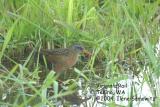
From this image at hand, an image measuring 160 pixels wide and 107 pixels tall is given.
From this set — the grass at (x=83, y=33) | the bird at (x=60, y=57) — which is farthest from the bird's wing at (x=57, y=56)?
the grass at (x=83, y=33)

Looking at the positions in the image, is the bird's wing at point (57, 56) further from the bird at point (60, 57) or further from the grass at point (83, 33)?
the grass at point (83, 33)

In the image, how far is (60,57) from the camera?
4.21 meters

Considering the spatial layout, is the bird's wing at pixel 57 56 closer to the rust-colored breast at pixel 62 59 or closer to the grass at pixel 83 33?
the rust-colored breast at pixel 62 59

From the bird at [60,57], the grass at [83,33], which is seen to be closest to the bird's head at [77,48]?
the bird at [60,57]

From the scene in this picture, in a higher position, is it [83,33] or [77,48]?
[83,33]

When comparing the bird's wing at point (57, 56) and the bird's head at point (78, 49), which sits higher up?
the bird's head at point (78, 49)

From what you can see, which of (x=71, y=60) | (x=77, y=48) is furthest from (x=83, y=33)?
(x=71, y=60)

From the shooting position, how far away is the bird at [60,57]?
13.8 feet

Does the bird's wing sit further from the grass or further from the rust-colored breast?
the grass

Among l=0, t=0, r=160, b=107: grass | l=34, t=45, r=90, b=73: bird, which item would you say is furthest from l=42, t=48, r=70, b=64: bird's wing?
l=0, t=0, r=160, b=107: grass

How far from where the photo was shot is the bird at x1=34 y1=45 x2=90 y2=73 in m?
4.20

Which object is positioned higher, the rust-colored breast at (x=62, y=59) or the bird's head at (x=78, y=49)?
the bird's head at (x=78, y=49)

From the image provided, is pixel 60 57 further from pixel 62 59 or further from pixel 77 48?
pixel 77 48

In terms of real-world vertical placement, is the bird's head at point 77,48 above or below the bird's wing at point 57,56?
above
